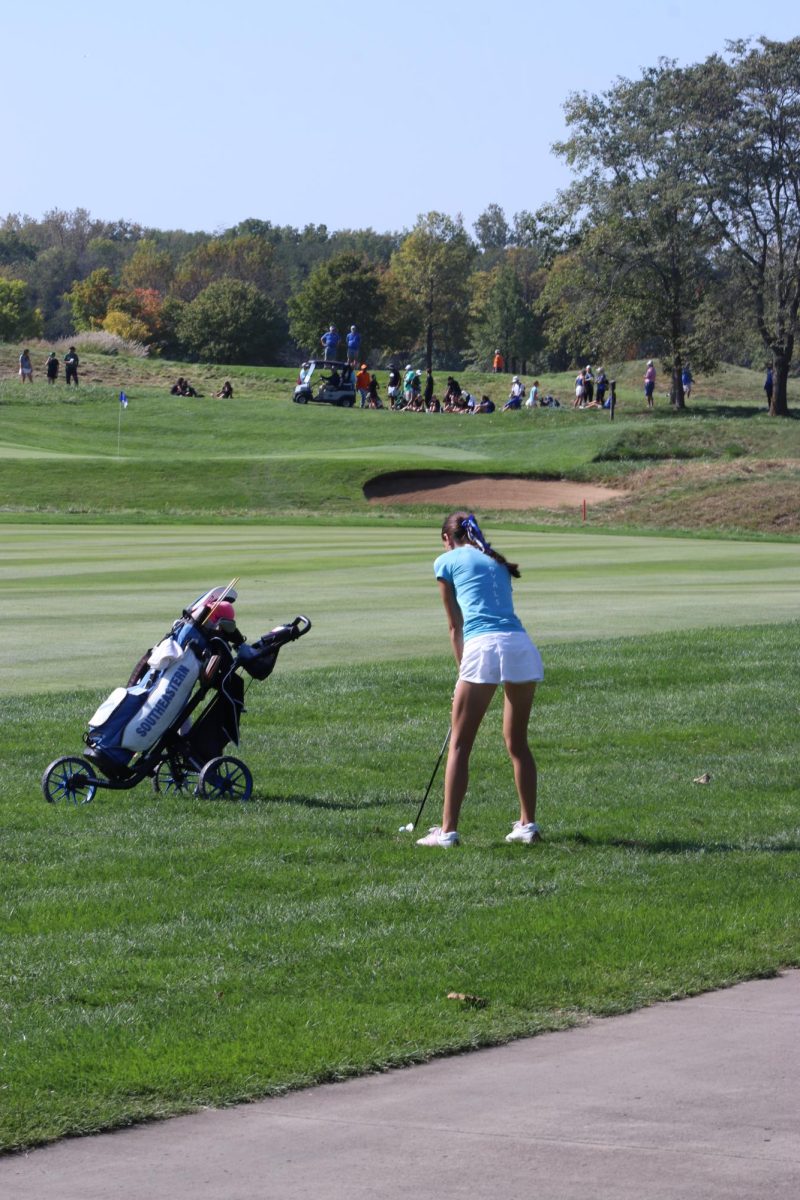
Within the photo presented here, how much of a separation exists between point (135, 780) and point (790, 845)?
13.0ft

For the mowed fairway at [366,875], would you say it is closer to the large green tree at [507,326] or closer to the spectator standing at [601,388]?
the spectator standing at [601,388]

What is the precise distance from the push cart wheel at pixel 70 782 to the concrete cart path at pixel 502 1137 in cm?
493

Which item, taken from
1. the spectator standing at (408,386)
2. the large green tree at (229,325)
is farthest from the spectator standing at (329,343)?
the large green tree at (229,325)

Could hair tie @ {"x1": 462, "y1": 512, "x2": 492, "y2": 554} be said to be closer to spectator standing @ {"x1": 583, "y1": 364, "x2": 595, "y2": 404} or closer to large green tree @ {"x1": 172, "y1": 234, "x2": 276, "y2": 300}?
spectator standing @ {"x1": 583, "y1": 364, "x2": 595, "y2": 404}

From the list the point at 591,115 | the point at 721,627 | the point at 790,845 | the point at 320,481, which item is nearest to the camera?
the point at 790,845

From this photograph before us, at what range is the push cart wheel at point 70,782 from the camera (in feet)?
34.8

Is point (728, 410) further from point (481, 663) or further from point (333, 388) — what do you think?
point (481, 663)

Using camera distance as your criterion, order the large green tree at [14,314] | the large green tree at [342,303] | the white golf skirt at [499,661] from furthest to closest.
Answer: the large green tree at [14,314] < the large green tree at [342,303] < the white golf skirt at [499,661]

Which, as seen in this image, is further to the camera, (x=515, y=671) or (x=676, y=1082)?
(x=515, y=671)

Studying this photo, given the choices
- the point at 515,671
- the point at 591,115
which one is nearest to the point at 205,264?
the point at 591,115

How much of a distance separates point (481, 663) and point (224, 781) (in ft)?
7.15

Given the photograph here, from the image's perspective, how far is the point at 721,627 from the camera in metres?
20.4

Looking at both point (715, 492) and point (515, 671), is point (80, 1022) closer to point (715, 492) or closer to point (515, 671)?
point (515, 671)

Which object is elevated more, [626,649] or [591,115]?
[591,115]
